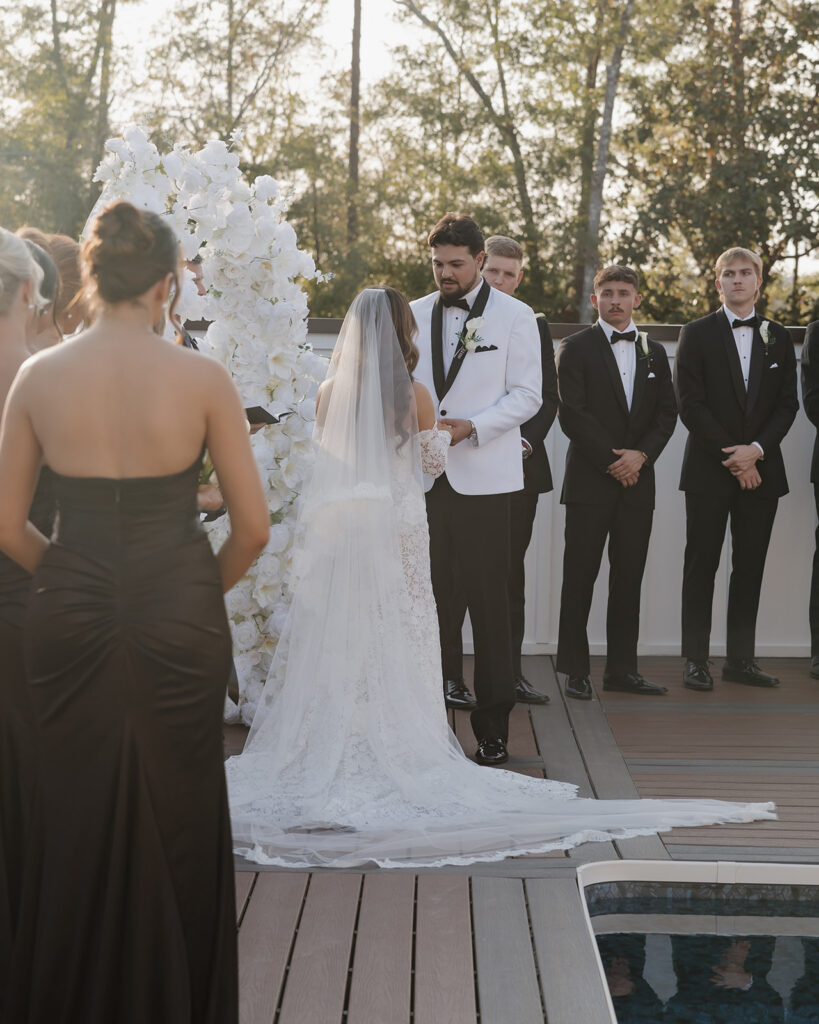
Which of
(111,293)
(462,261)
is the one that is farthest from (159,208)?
(111,293)

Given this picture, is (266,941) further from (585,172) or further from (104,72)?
(104,72)

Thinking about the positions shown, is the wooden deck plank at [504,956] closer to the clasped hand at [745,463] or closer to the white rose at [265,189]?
the white rose at [265,189]

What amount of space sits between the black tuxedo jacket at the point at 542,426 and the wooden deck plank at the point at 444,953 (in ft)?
8.21

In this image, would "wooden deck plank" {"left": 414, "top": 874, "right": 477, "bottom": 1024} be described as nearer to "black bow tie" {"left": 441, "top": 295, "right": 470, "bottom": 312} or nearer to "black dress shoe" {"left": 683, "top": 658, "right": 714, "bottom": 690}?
"black bow tie" {"left": 441, "top": 295, "right": 470, "bottom": 312}

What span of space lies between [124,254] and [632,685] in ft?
13.2

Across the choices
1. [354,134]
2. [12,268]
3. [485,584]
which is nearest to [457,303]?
[485,584]

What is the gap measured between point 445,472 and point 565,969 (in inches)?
81.4

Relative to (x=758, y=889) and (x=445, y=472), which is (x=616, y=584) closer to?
(x=445, y=472)

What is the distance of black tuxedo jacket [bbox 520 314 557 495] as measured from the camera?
5.32 metres

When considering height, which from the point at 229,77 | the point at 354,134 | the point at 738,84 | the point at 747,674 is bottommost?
the point at 747,674

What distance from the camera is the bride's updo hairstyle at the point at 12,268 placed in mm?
2361

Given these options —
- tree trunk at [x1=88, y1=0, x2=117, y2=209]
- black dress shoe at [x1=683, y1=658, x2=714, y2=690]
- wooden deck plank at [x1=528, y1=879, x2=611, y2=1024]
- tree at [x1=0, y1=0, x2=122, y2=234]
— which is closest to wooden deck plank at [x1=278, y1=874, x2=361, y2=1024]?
wooden deck plank at [x1=528, y1=879, x2=611, y2=1024]

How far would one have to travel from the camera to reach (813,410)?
5.83m

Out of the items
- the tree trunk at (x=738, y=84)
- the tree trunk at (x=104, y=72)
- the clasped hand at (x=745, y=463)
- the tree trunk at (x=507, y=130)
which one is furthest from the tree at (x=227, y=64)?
the clasped hand at (x=745, y=463)
